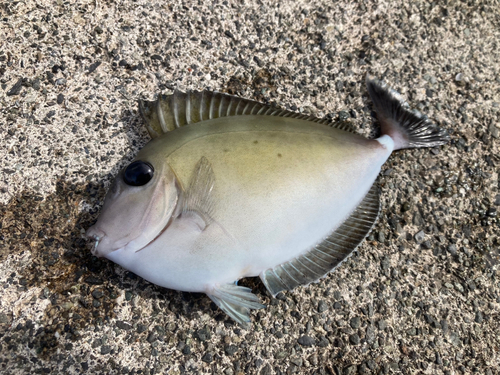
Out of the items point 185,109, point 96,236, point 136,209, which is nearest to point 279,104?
point 185,109

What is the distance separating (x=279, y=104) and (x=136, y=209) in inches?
42.7

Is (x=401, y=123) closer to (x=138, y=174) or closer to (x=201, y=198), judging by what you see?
(x=201, y=198)

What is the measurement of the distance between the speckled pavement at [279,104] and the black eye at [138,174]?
0.42m

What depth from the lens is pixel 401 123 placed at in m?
2.09

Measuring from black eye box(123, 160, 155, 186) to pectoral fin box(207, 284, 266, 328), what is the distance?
571mm

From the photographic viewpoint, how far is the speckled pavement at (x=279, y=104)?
1.72m

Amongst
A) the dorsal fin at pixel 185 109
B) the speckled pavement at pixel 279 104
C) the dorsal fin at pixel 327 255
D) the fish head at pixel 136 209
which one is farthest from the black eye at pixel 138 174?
the dorsal fin at pixel 327 255

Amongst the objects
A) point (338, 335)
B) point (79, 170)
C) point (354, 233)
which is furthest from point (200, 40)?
point (338, 335)

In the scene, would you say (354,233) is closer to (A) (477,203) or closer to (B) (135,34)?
(A) (477,203)

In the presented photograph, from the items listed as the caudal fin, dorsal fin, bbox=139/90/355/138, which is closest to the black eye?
dorsal fin, bbox=139/90/355/138

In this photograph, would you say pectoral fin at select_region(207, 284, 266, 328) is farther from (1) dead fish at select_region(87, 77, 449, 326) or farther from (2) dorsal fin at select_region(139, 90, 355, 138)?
(2) dorsal fin at select_region(139, 90, 355, 138)

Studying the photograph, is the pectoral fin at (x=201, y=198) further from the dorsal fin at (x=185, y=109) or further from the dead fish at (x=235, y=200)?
the dorsal fin at (x=185, y=109)

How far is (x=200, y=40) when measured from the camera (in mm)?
2154

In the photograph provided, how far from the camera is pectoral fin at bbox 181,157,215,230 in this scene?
5.05 feet
